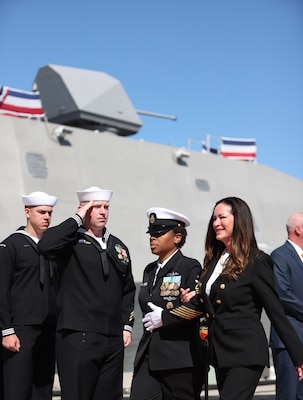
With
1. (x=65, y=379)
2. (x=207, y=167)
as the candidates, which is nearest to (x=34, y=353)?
(x=65, y=379)

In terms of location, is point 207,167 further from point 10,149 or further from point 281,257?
point 281,257

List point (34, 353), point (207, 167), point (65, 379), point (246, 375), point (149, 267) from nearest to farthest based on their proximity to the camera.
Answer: point (246, 375) < point (65, 379) < point (149, 267) < point (34, 353) < point (207, 167)

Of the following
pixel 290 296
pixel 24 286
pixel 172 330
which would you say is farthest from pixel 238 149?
pixel 172 330

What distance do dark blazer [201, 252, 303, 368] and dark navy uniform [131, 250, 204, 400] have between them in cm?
45

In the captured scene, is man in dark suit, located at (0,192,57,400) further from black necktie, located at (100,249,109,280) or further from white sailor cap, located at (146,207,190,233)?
white sailor cap, located at (146,207,190,233)

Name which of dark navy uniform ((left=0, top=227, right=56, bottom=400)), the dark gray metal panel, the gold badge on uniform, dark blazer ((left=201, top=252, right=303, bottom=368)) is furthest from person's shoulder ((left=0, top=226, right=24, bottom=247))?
the dark gray metal panel

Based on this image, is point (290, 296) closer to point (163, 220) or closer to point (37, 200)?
point (163, 220)

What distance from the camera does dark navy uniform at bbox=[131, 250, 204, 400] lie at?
4.45 m

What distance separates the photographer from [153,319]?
176 inches

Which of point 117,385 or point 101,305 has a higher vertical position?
point 101,305

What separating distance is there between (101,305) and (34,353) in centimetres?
102

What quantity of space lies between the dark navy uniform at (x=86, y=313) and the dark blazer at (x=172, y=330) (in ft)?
0.62

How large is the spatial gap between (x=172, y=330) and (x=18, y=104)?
34.5ft

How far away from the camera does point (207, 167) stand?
17469 millimetres
